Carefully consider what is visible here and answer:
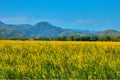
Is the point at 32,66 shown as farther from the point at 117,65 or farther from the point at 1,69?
the point at 117,65

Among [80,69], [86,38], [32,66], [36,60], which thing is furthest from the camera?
[86,38]

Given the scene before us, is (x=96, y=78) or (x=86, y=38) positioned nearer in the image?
(x=96, y=78)

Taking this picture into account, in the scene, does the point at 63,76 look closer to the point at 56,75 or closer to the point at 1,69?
the point at 56,75

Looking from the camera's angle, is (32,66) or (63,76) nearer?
(63,76)

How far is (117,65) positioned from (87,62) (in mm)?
1055

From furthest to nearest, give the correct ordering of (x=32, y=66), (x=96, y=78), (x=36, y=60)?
(x=36, y=60)
(x=32, y=66)
(x=96, y=78)

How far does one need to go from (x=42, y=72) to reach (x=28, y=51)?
5291 millimetres

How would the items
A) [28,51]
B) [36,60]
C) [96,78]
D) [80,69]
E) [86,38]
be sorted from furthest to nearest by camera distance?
[86,38]
[28,51]
[36,60]
[80,69]
[96,78]

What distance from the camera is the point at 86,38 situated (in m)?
54.1

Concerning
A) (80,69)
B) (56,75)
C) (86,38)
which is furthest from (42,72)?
(86,38)

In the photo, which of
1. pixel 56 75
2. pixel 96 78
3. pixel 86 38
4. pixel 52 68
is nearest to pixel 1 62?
pixel 52 68

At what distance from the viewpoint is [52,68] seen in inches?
420

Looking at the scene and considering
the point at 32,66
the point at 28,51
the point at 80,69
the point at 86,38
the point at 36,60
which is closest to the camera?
the point at 80,69

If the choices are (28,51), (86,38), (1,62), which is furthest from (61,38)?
(1,62)
